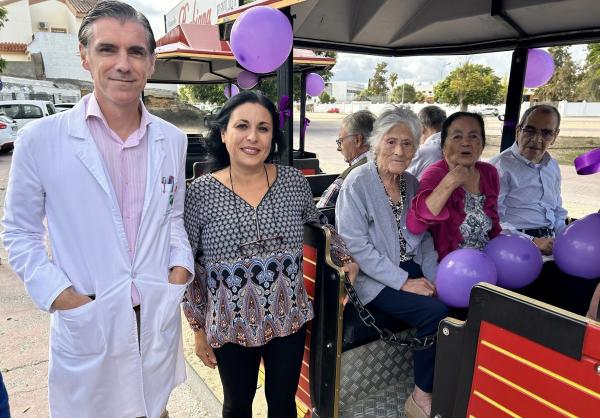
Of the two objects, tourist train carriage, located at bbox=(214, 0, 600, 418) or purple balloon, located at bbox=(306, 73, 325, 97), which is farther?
purple balloon, located at bbox=(306, 73, 325, 97)

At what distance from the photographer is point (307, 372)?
87.0 inches

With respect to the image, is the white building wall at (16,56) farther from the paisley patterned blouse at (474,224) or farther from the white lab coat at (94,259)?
the paisley patterned blouse at (474,224)

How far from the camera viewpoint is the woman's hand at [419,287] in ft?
7.10

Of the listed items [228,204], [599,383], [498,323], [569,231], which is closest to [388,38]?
[569,231]

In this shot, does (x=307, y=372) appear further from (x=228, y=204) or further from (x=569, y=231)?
(x=569, y=231)


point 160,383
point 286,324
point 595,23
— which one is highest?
point 595,23

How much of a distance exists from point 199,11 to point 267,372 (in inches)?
262

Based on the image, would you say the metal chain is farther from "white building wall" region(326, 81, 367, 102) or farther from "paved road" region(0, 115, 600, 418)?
"white building wall" region(326, 81, 367, 102)

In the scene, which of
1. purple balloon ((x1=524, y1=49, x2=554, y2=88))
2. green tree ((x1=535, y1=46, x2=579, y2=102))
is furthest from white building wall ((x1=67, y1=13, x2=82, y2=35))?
purple balloon ((x1=524, y1=49, x2=554, y2=88))

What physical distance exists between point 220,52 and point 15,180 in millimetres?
5106

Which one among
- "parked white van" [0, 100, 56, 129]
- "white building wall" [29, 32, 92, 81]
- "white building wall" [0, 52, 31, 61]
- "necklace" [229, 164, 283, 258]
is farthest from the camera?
"white building wall" [0, 52, 31, 61]

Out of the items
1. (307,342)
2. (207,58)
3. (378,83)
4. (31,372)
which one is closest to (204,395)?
(307,342)

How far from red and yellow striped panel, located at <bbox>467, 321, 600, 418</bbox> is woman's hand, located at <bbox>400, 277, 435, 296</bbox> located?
0.72 meters

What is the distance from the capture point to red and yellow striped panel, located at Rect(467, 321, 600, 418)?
118cm
